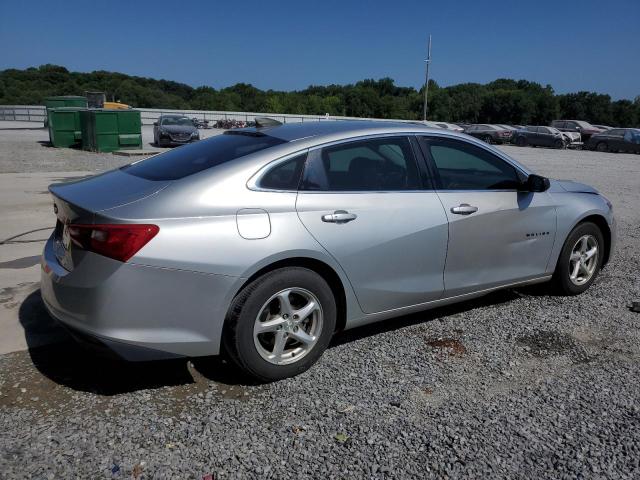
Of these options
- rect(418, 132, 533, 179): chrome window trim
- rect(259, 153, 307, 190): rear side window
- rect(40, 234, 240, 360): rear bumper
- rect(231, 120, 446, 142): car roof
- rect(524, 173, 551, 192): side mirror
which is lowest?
rect(40, 234, 240, 360): rear bumper

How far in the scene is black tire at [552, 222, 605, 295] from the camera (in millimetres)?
4883

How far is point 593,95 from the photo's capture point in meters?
85.3

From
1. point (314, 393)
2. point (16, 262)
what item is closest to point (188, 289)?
point (314, 393)

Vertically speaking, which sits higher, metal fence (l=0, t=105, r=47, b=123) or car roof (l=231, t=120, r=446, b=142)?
car roof (l=231, t=120, r=446, b=142)

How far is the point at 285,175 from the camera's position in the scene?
11.2 ft

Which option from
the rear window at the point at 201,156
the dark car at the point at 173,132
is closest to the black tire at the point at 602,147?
the dark car at the point at 173,132

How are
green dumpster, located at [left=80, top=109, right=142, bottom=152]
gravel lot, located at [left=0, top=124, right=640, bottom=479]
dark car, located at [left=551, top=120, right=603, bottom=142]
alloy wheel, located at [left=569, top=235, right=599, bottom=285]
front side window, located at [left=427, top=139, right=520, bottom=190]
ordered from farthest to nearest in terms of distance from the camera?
1. dark car, located at [left=551, top=120, right=603, bottom=142]
2. green dumpster, located at [left=80, top=109, right=142, bottom=152]
3. alloy wheel, located at [left=569, top=235, right=599, bottom=285]
4. front side window, located at [left=427, top=139, right=520, bottom=190]
5. gravel lot, located at [left=0, top=124, right=640, bottom=479]

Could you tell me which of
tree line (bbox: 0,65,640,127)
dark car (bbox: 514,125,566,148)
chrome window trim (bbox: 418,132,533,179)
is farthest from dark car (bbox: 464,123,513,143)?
tree line (bbox: 0,65,640,127)

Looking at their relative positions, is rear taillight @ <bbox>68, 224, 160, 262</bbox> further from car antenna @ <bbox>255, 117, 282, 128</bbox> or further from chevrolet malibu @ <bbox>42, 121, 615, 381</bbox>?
car antenna @ <bbox>255, 117, 282, 128</bbox>

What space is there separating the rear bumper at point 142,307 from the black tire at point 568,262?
317cm

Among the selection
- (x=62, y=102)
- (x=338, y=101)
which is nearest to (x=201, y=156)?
(x=62, y=102)

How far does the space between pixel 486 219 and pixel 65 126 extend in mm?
20911

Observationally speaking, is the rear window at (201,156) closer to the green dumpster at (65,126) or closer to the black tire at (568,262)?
the black tire at (568,262)

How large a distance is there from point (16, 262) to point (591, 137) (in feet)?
111
